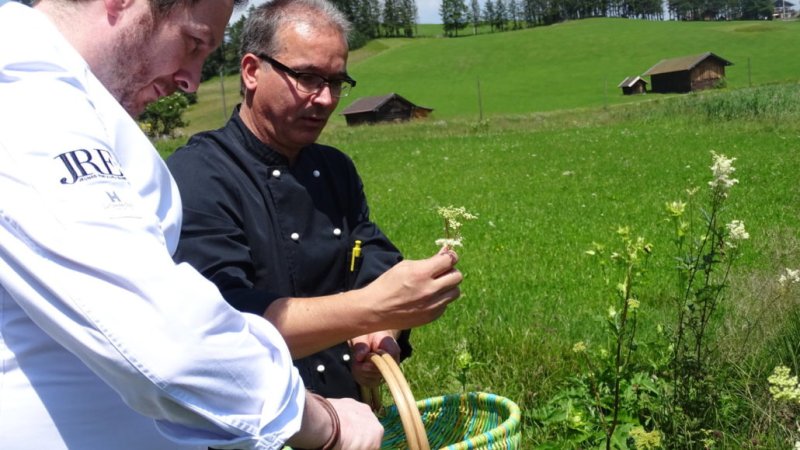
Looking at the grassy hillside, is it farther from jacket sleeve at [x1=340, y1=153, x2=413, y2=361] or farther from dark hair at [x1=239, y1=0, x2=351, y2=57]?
dark hair at [x1=239, y1=0, x2=351, y2=57]

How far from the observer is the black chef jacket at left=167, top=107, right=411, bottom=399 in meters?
2.36

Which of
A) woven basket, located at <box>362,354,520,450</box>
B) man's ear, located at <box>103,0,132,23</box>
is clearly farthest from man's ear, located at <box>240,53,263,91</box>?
man's ear, located at <box>103,0,132,23</box>

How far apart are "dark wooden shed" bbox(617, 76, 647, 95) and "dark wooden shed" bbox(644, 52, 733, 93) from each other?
2019 mm

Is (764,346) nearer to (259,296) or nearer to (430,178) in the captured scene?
(259,296)

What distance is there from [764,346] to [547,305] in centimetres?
231

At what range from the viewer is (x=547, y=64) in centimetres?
7988

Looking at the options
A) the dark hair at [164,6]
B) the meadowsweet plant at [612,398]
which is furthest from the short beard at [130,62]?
the meadowsweet plant at [612,398]

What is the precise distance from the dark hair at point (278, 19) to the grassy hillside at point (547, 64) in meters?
56.2

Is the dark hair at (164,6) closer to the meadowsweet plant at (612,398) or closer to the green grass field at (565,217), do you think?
the meadowsweet plant at (612,398)

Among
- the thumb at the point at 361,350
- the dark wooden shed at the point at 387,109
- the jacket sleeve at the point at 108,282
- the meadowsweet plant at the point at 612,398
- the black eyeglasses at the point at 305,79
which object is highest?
the black eyeglasses at the point at 305,79

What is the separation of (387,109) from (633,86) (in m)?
19.4

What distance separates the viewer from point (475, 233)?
33.6 feet

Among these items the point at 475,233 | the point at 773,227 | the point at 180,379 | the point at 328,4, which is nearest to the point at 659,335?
the point at 328,4

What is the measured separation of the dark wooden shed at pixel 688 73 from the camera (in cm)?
6831
